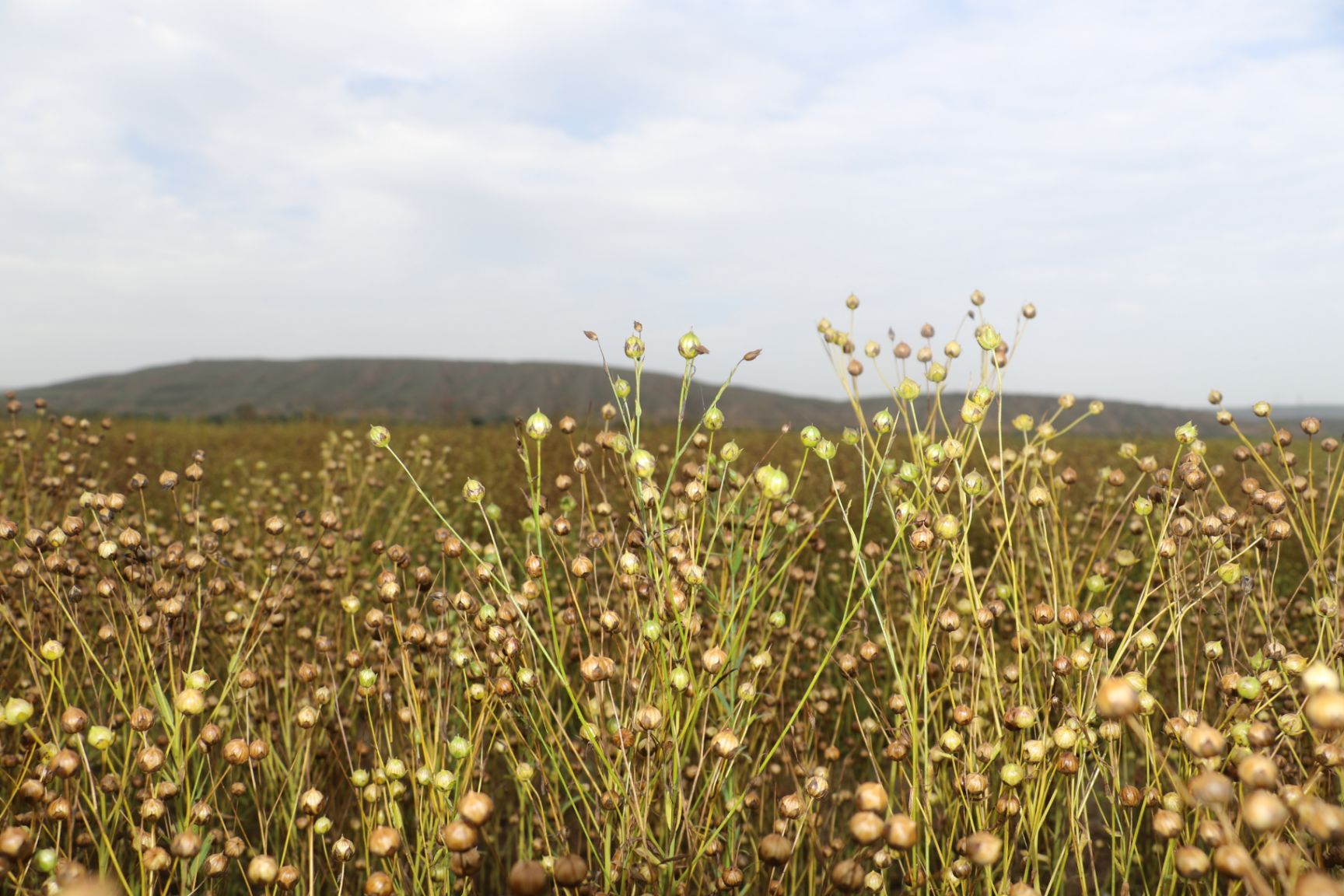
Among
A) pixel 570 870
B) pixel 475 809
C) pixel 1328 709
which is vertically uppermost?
pixel 1328 709

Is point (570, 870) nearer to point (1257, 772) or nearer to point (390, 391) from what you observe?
point (1257, 772)

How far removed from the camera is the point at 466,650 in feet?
5.98

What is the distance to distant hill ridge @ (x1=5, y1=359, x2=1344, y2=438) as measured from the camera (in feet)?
135

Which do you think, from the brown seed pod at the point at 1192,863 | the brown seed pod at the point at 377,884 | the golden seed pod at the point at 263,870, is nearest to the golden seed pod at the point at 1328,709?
the brown seed pod at the point at 1192,863

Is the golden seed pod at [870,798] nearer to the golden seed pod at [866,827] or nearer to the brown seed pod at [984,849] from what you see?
the golden seed pod at [866,827]

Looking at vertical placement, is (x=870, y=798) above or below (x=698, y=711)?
above

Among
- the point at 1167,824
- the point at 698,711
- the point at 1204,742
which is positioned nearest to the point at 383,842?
the point at 698,711

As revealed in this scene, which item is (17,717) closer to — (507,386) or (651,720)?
(651,720)

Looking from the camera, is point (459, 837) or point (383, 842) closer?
point (459, 837)

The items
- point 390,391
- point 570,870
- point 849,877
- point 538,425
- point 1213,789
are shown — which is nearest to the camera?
point 1213,789

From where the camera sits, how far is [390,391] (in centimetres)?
4631

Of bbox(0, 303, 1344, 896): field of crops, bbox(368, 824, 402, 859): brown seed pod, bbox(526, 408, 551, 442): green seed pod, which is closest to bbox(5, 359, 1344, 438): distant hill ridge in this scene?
bbox(0, 303, 1344, 896): field of crops

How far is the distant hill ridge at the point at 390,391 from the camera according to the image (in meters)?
41.2

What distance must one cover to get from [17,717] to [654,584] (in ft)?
3.34
